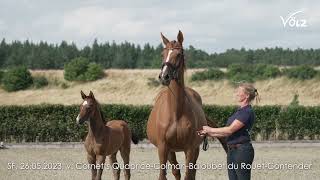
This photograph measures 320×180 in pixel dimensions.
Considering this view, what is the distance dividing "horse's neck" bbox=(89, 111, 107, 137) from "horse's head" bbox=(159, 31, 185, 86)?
3.15 m

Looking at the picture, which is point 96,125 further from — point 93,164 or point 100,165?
point 100,165

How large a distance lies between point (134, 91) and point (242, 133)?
1968 inches

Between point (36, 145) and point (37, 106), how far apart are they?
3.72 meters

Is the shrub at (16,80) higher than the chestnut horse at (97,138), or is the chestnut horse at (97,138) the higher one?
the chestnut horse at (97,138)

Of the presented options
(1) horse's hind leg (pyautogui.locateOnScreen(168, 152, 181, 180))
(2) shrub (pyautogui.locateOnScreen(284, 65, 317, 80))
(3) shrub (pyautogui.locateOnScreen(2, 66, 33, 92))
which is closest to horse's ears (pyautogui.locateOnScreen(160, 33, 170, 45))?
(1) horse's hind leg (pyautogui.locateOnScreen(168, 152, 181, 180))

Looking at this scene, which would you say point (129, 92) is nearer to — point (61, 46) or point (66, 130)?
point (66, 130)

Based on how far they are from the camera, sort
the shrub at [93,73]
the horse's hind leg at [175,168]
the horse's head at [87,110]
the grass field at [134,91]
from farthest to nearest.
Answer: the shrub at [93,73] → the grass field at [134,91] → the horse's head at [87,110] → the horse's hind leg at [175,168]

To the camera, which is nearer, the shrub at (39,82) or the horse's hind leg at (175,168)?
the horse's hind leg at (175,168)

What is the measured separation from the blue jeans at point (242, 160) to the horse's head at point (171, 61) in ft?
4.63

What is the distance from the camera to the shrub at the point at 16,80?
57.1m

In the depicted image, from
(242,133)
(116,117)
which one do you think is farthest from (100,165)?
(116,117)

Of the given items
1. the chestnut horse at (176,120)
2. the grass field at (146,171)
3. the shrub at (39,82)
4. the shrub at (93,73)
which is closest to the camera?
the chestnut horse at (176,120)

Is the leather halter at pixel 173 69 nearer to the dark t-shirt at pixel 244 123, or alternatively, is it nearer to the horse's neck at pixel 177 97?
the horse's neck at pixel 177 97

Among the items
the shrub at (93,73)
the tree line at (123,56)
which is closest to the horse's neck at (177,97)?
the shrub at (93,73)
